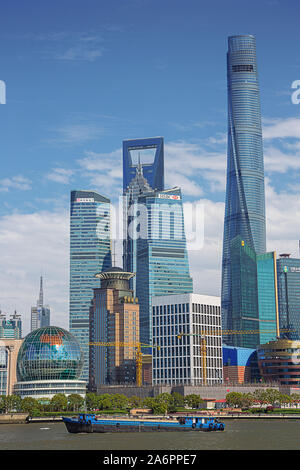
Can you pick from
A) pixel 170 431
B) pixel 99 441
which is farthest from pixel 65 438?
pixel 170 431

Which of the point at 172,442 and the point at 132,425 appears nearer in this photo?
the point at 172,442

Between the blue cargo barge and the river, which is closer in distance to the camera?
the river

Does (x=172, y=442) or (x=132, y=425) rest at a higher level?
(x=132, y=425)

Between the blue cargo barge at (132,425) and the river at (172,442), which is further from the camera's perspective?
the blue cargo barge at (132,425)

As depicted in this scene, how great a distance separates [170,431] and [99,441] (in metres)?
26.9

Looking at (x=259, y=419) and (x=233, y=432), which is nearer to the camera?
(x=233, y=432)

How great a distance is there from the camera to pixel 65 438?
421ft
